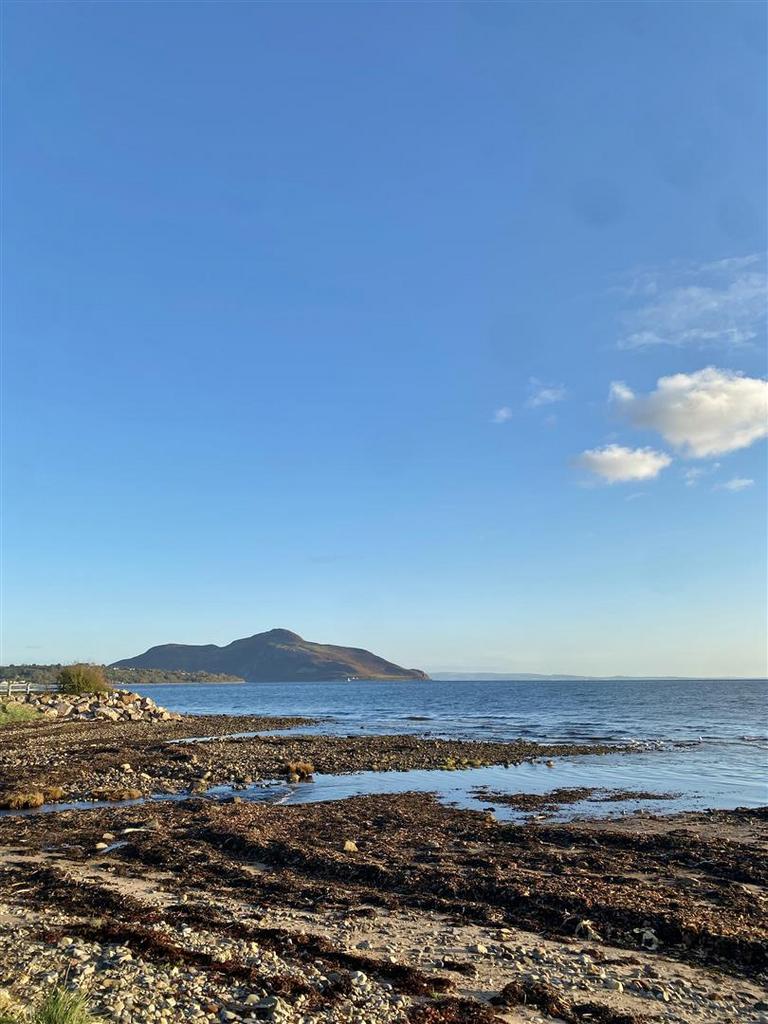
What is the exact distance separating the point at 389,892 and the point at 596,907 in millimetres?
3788

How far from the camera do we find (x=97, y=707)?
55625mm

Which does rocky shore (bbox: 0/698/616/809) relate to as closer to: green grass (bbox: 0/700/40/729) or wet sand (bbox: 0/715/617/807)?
wet sand (bbox: 0/715/617/807)

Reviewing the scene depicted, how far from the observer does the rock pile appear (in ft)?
174

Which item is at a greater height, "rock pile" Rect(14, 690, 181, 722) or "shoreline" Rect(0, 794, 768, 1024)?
"shoreline" Rect(0, 794, 768, 1024)

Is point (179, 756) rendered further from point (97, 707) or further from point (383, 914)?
point (97, 707)

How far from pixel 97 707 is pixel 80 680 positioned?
1088cm

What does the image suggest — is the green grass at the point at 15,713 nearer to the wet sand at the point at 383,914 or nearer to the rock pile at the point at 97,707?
the rock pile at the point at 97,707

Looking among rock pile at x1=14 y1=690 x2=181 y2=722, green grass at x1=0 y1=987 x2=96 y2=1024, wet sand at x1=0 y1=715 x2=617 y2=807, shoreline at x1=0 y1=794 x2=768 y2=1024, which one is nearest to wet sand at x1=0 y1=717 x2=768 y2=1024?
shoreline at x1=0 y1=794 x2=768 y2=1024

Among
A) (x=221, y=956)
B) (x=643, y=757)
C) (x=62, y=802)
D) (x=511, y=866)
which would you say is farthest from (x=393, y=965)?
(x=643, y=757)

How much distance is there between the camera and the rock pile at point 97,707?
5312 cm

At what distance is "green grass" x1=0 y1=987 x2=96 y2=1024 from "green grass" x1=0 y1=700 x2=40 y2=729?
43.9 m

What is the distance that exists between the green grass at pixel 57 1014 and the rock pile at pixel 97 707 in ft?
163

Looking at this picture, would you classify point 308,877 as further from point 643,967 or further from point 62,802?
point 62,802

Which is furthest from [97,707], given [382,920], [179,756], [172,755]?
[382,920]
